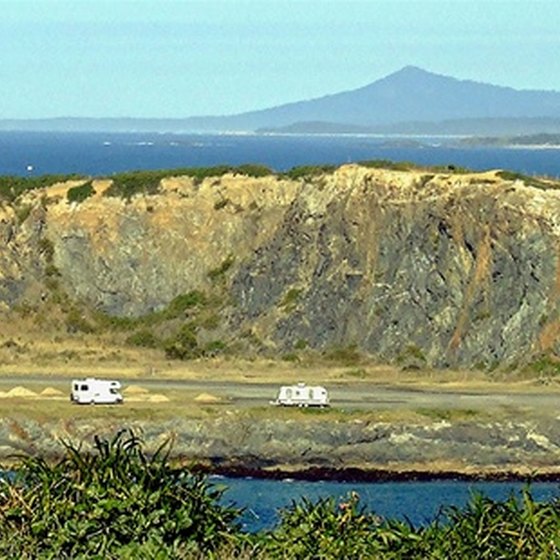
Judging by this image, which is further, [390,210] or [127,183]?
[127,183]

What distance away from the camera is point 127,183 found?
109 metres

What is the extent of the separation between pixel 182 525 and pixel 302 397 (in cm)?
5464

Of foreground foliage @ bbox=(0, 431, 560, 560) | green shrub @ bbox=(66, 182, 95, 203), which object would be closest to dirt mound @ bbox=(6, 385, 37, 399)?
green shrub @ bbox=(66, 182, 95, 203)

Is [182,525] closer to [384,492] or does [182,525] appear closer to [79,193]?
[384,492]

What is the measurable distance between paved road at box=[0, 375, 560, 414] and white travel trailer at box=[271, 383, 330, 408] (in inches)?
35.8

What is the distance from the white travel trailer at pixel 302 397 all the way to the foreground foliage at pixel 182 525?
53.4 m

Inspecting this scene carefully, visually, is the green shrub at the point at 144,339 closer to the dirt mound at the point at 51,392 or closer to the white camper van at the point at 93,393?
the dirt mound at the point at 51,392

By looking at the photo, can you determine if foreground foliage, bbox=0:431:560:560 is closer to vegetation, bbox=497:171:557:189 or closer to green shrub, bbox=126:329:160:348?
vegetation, bbox=497:171:557:189

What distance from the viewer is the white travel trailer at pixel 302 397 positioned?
7769cm

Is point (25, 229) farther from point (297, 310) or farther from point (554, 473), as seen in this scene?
point (554, 473)

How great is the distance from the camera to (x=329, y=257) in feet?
329

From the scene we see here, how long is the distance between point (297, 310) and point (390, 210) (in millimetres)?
7393

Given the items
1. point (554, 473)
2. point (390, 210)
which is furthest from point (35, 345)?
point (554, 473)

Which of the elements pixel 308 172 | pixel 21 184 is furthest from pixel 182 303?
pixel 21 184
